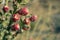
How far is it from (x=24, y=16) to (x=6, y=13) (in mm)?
148

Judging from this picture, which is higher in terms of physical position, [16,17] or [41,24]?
[16,17]

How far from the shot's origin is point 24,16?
249 centimetres

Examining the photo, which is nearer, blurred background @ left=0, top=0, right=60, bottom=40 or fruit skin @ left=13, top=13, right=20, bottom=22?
fruit skin @ left=13, top=13, right=20, bottom=22

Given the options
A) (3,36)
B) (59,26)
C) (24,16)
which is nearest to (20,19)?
(24,16)

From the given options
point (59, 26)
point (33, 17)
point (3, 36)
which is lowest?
point (59, 26)

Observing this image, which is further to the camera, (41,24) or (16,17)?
(41,24)

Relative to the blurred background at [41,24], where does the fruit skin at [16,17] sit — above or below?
above

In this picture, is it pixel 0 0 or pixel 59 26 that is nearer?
pixel 0 0

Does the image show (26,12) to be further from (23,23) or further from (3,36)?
(3,36)

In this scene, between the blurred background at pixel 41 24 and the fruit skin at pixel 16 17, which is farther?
the blurred background at pixel 41 24

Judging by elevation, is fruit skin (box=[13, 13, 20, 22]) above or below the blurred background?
above

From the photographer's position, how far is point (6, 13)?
251 centimetres

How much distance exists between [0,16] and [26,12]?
0.76 ft

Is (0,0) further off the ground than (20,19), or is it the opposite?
(0,0)
